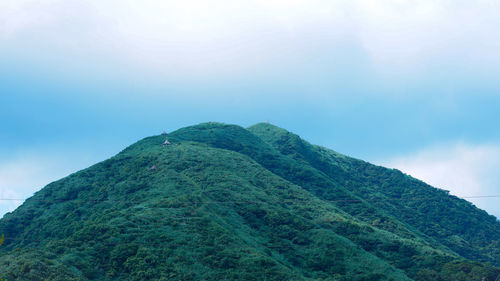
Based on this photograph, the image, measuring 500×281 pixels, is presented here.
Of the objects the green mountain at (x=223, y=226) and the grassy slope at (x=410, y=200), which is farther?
the grassy slope at (x=410, y=200)

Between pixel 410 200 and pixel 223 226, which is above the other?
pixel 410 200

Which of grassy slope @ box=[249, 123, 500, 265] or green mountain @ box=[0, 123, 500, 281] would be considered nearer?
green mountain @ box=[0, 123, 500, 281]

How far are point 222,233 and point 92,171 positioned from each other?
49.0m

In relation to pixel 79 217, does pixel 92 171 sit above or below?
above

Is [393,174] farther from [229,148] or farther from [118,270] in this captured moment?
[118,270]

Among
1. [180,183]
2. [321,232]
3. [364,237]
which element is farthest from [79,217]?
[364,237]

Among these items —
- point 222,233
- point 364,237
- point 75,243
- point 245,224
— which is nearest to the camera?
point 75,243

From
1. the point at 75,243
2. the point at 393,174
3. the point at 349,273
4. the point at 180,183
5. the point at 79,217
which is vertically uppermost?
the point at 393,174

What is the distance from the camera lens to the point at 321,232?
7412 centimetres

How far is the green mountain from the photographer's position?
5466cm

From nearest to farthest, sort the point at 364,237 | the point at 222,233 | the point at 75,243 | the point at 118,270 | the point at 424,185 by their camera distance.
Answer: the point at 118,270 → the point at 75,243 → the point at 222,233 → the point at 364,237 → the point at 424,185

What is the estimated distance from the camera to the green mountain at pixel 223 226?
2152 inches

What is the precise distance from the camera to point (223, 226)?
66938mm

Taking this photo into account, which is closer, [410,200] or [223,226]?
[223,226]
